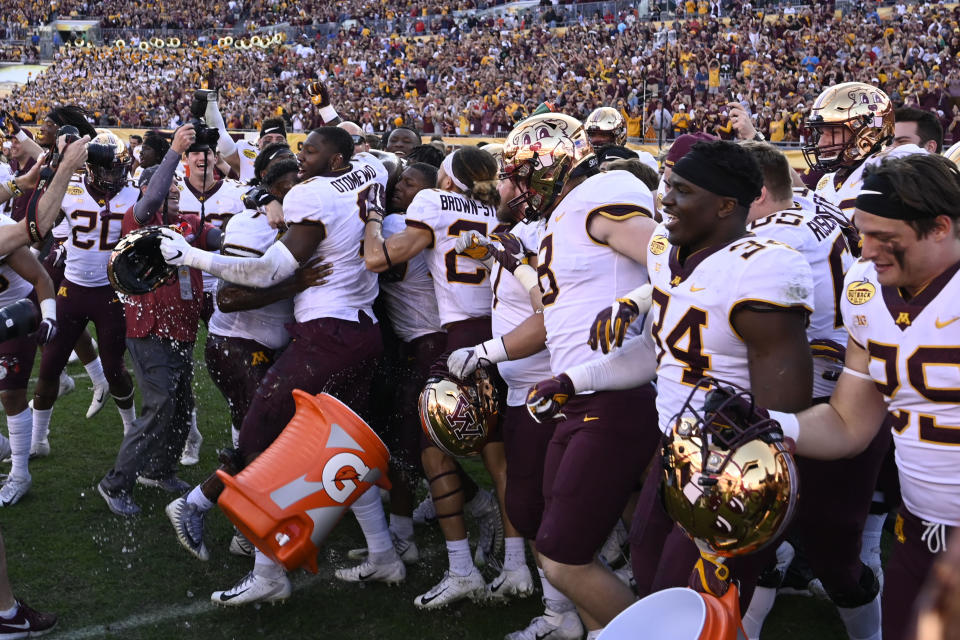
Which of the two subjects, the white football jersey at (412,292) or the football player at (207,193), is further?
the football player at (207,193)

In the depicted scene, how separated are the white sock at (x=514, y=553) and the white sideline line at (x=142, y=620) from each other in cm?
98

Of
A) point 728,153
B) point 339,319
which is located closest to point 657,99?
point 339,319

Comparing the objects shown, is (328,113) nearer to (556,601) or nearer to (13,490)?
(13,490)

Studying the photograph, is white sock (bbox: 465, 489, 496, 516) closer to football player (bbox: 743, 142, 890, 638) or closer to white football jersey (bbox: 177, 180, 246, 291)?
football player (bbox: 743, 142, 890, 638)

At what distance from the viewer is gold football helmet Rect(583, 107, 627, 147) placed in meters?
6.50

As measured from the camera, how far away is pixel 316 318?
4.32 m

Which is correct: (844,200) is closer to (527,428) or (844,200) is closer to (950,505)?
(527,428)

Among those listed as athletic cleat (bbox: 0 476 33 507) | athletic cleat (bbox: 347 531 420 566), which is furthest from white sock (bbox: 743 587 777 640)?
athletic cleat (bbox: 0 476 33 507)

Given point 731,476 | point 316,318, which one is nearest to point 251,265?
point 316,318

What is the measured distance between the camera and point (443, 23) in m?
30.5

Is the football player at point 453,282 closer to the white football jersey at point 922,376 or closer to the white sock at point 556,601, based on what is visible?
the white sock at point 556,601

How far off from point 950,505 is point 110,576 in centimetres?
360

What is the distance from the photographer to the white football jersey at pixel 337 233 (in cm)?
420

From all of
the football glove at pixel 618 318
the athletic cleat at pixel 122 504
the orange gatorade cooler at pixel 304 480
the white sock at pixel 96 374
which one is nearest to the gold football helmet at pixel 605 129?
the orange gatorade cooler at pixel 304 480
